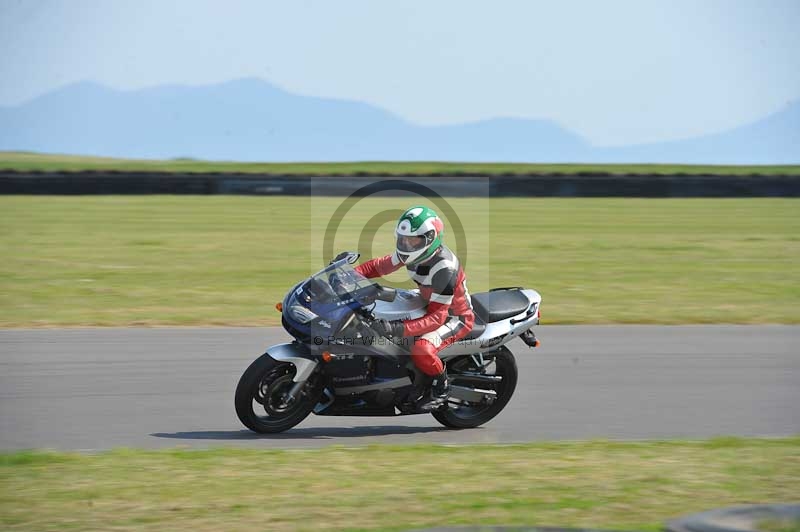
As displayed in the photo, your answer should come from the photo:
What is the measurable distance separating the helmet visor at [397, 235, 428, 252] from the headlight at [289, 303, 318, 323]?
0.82m

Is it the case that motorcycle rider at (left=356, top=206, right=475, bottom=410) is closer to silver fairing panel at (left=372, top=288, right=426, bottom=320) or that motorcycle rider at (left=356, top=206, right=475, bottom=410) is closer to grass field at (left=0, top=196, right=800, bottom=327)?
silver fairing panel at (left=372, top=288, right=426, bottom=320)

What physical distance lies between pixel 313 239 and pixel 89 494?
18.7m

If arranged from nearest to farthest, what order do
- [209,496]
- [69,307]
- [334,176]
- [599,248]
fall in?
1. [209,496]
2. [69,307]
3. [599,248]
4. [334,176]

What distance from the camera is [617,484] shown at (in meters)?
5.81

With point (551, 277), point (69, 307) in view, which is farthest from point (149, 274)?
point (551, 277)

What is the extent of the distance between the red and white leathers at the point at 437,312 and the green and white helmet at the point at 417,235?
0.26 ft

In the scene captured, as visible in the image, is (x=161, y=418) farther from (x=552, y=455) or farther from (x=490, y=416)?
(x=552, y=455)

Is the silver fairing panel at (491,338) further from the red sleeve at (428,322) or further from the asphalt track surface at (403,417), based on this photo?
the asphalt track surface at (403,417)

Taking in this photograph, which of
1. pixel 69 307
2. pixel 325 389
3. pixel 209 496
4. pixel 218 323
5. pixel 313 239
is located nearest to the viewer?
pixel 209 496

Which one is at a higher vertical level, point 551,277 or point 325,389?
point 325,389

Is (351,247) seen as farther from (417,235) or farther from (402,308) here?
(417,235)

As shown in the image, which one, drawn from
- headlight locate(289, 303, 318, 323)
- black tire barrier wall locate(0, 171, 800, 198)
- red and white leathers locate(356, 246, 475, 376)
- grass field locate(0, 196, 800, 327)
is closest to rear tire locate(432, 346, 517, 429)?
red and white leathers locate(356, 246, 475, 376)

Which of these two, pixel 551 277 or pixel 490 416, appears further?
pixel 551 277

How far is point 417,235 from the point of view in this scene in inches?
283
